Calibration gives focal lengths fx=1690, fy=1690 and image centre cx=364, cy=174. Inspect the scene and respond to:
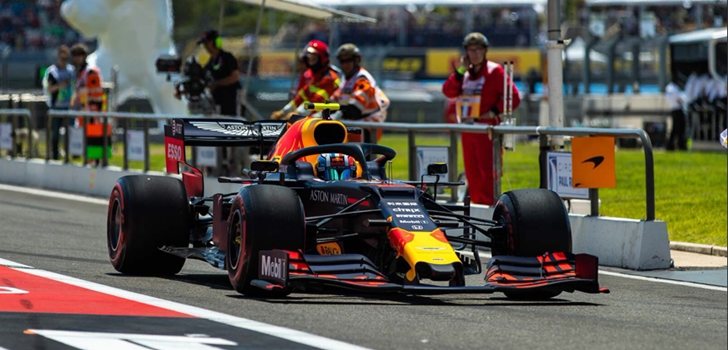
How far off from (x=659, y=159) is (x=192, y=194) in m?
16.3

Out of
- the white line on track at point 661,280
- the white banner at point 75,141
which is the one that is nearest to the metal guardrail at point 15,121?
the white banner at point 75,141

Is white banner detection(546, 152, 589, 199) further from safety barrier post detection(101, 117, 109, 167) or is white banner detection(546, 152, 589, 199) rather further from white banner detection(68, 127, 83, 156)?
white banner detection(68, 127, 83, 156)

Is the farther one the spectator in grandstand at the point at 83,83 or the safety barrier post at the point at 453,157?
the spectator in grandstand at the point at 83,83

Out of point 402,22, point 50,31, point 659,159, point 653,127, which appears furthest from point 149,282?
point 50,31

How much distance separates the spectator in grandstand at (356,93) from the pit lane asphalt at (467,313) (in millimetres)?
4715

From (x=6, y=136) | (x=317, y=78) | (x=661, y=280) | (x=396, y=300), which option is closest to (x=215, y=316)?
(x=396, y=300)

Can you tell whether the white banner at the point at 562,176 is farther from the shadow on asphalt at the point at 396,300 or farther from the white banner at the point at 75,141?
the white banner at the point at 75,141

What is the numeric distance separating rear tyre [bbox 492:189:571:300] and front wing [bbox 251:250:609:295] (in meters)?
0.13

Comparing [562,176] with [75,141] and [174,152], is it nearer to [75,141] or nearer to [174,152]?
[174,152]

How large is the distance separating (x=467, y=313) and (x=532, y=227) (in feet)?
3.93

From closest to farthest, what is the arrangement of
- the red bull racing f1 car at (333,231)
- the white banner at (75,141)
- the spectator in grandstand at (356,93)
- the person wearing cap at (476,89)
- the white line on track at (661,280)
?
1. the red bull racing f1 car at (333,231)
2. the white line on track at (661,280)
3. the person wearing cap at (476,89)
4. the spectator in grandstand at (356,93)
5. the white banner at (75,141)

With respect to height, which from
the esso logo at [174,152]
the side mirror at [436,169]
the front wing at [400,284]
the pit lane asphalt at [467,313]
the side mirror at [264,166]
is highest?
the esso logo at [174,152]

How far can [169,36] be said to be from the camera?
37000 mm

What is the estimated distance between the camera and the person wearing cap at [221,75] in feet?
69.5
